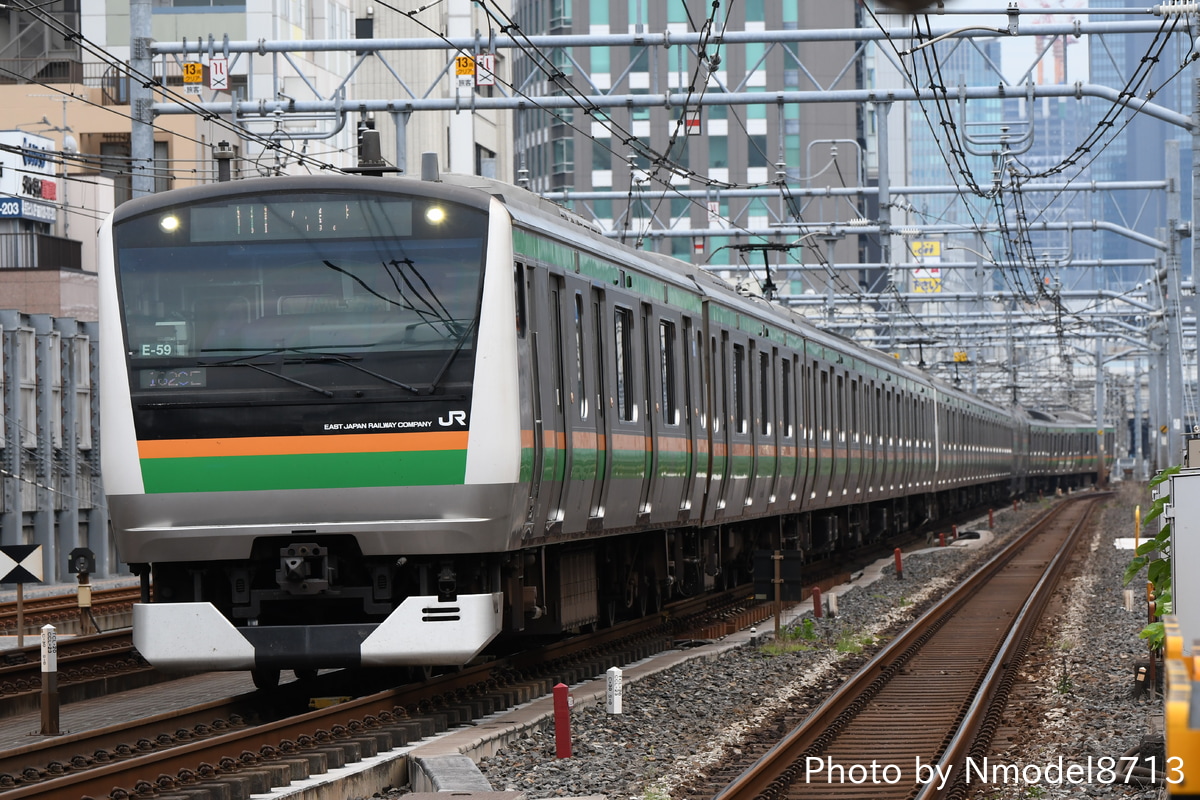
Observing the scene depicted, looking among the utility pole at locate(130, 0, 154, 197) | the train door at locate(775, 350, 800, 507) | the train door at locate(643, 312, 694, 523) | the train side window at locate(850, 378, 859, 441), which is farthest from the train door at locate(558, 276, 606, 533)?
the train side window at locate(850, 378, 859, 441)

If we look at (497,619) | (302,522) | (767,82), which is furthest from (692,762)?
(767,82)

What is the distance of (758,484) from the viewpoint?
1973 cm

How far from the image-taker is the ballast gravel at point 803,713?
377 inches

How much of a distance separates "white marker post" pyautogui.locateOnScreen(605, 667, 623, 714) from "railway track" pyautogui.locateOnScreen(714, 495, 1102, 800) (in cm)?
118

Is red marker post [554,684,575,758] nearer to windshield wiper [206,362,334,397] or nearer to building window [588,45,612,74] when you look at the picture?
windshield wiper [206,362,334,397]

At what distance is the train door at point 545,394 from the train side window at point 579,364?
42 centimetres

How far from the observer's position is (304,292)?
10852mm

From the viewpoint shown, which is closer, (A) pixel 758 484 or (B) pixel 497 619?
(B) pixel 497 619

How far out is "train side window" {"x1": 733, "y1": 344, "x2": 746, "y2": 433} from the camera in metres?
18.6

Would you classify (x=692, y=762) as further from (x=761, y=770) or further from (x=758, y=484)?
(x=758, y=484)

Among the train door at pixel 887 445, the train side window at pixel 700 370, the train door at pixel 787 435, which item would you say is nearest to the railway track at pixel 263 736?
the train side window at pixel 700 370

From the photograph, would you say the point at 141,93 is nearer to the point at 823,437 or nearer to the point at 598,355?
the point at 598,355

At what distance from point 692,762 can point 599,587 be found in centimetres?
499

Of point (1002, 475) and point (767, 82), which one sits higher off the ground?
point (767, 82)
